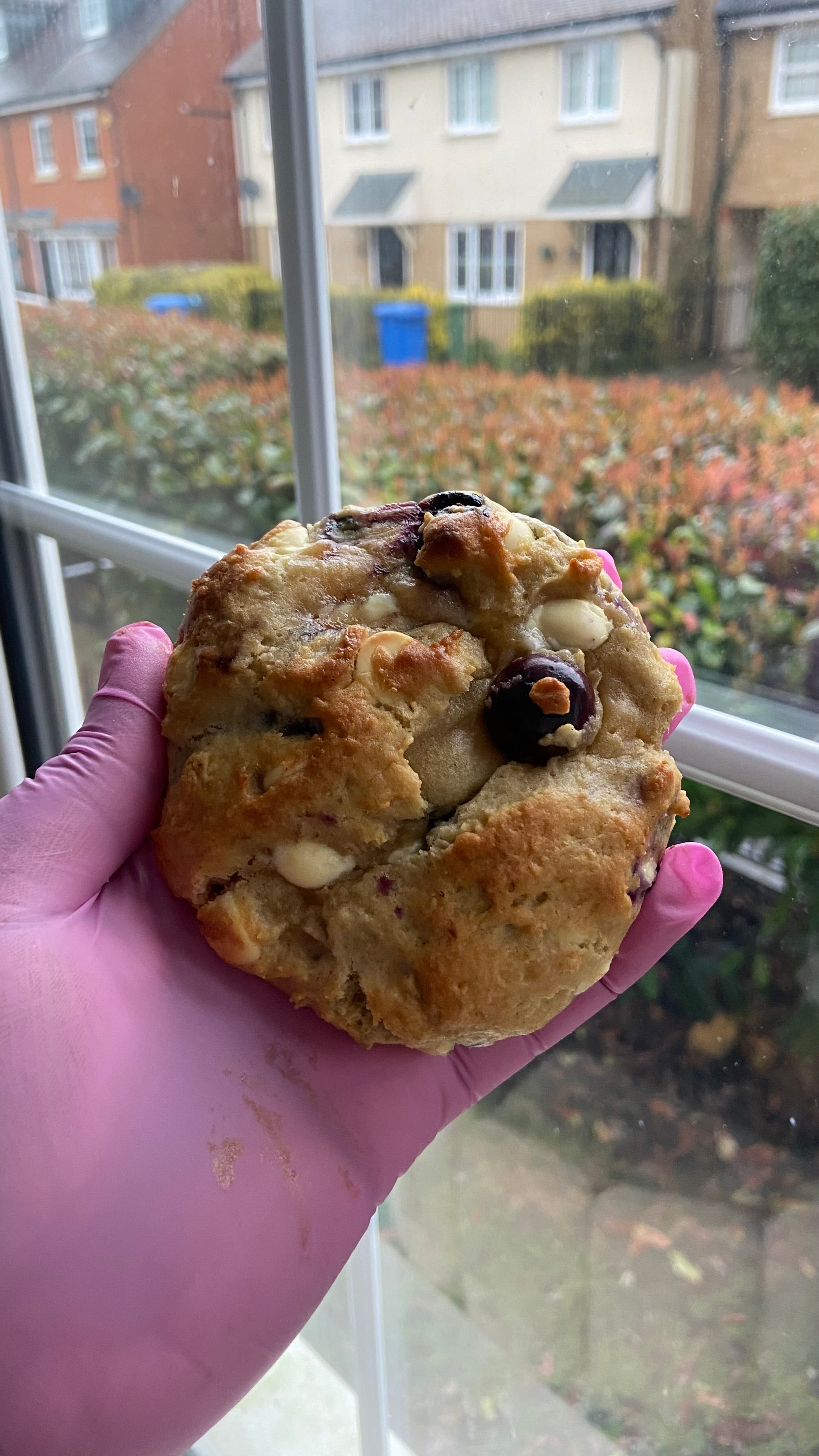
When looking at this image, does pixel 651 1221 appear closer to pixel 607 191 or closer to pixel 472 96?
pixel 607 191

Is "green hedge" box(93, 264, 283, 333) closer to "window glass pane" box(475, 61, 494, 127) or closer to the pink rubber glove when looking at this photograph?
"window glass pane" box(475, 61, 494, 127)

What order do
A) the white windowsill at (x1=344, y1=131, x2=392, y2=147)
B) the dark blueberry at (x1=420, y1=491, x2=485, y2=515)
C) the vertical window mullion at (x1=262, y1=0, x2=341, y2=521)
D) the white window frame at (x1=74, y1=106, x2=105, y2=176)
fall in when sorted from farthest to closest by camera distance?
the white window frame at (x1=74, y1=106, x2=105, y2=176) < the white windowsill at (x1=344, y1=131, x2=392, y2=147) < the vertical window mullion at (x1=262, y1=0, x2=341, y2=521) < the dark blueberry at (x1=420, y1=491, x2=485, y2=515)

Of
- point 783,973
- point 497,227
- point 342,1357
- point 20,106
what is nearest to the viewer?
point 783,973

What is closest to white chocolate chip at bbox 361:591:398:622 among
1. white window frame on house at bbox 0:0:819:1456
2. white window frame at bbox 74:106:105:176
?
white window frame on house at bbox 0:0:819:1456

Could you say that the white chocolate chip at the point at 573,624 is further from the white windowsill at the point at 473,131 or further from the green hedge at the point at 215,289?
the green hedge at the point at 215,289

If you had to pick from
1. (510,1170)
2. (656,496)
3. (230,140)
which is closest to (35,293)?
(230,140)

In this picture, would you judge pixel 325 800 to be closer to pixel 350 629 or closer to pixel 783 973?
pixel 350 629

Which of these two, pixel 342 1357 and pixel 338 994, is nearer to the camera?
pixel 338 994
